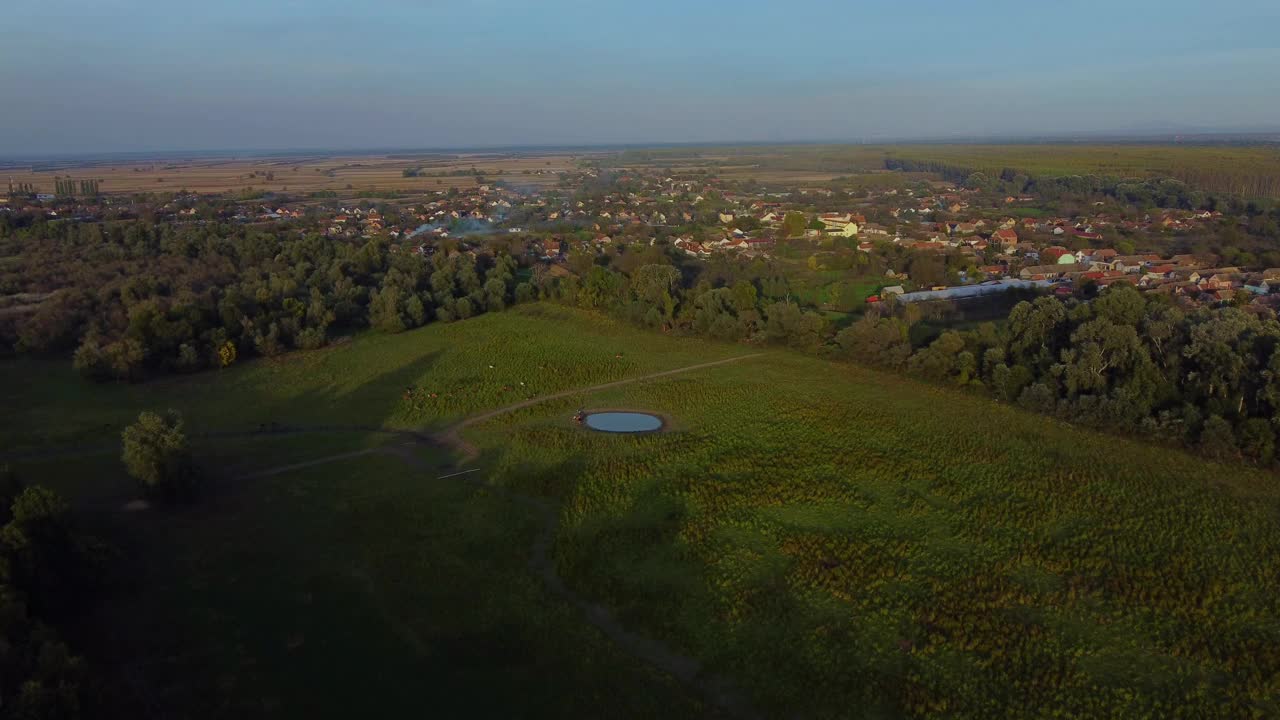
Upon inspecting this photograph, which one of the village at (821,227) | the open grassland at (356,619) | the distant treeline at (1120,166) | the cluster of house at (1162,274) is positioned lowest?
the open grassland at (356,619)

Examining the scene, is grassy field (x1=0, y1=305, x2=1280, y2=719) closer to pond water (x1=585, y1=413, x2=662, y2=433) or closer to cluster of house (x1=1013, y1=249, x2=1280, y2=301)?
pond water (x1=585, y1=413, x2=662, y2=433)

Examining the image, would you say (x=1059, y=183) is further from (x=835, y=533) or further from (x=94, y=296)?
(x=94, y=296)

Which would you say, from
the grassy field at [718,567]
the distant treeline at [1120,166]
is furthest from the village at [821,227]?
the grassy field at [718,567]

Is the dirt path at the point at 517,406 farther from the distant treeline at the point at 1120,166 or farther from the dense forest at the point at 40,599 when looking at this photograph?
the distant treeline at the point at 1120,166

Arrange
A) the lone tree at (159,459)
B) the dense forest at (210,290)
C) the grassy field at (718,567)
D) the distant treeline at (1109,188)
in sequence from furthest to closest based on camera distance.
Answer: the distant treeline at (1109,188)
the dense forest at (210,290)
the lone tree at (159,459)
the grassy field at (718,567)

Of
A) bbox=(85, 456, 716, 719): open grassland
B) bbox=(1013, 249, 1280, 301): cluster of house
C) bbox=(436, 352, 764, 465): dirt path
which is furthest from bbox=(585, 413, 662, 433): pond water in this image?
bbox=(1013, 249, 1280, 301): cluster of house

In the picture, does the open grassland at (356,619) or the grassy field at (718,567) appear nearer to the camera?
the open grassland at (356,619)

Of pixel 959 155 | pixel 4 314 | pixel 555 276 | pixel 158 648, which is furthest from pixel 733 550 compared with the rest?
pixel 959 155
